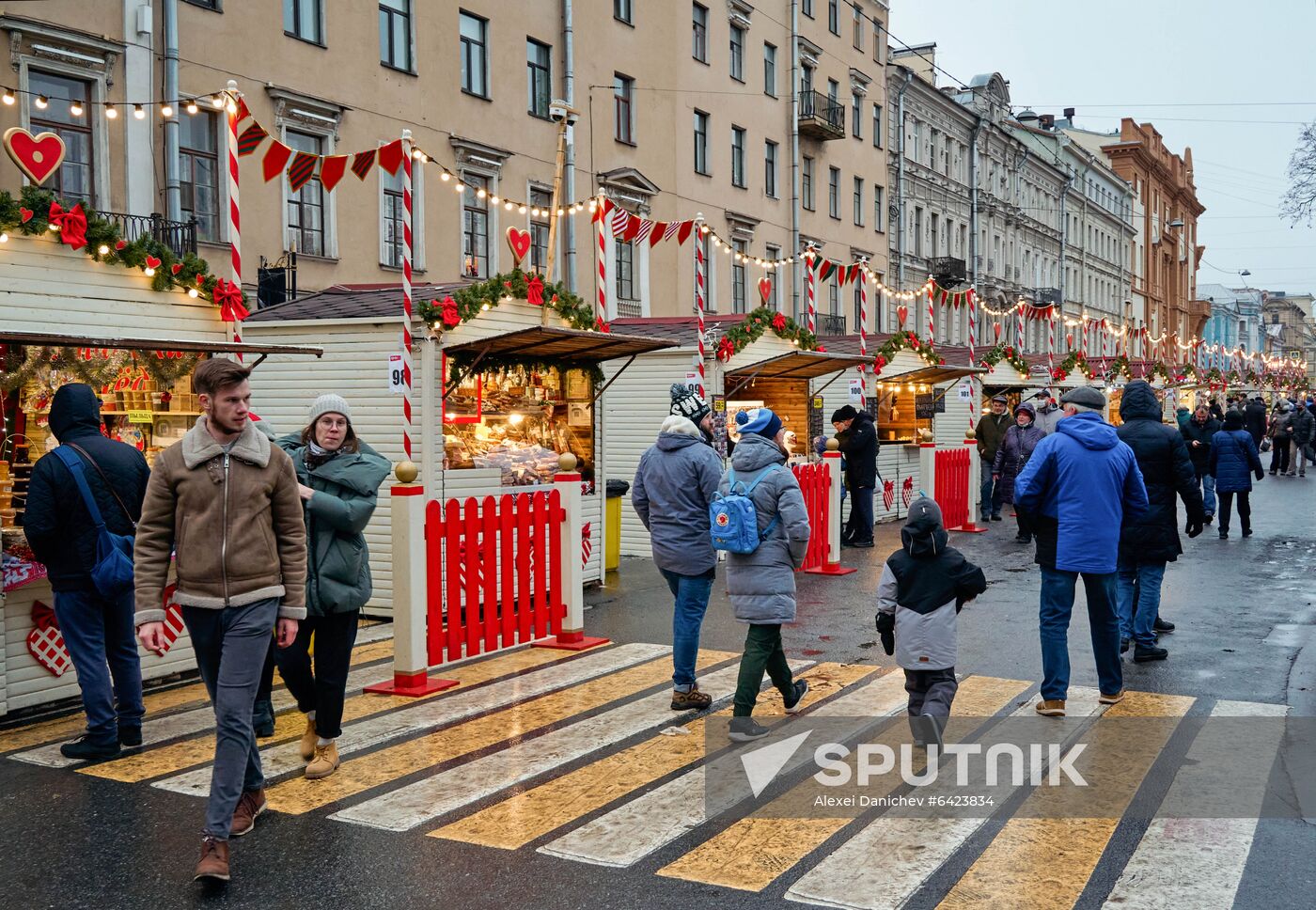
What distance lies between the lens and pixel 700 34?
3366 cm

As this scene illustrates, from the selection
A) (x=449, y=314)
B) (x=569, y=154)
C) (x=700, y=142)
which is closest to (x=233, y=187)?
(x=449, y=314)

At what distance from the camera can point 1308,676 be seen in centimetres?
834

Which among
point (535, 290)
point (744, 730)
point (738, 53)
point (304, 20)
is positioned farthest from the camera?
point (738, 53)

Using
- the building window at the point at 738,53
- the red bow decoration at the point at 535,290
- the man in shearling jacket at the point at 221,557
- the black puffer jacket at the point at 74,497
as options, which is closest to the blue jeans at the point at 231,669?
the man in shearling jacket at the point at 221,557

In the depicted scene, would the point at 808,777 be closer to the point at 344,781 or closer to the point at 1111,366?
the point at 344,781

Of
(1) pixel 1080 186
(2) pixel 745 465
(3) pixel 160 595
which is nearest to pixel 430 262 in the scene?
(2) pixel 745 465

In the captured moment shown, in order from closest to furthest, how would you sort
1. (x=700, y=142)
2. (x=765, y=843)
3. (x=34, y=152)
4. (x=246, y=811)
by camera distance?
(x=765, y=843) → (x=246, y=811) → (x=34, y=152) → (x=700, y=142)

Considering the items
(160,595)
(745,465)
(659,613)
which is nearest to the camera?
(160,595)

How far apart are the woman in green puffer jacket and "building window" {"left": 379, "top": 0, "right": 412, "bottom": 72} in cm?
1828

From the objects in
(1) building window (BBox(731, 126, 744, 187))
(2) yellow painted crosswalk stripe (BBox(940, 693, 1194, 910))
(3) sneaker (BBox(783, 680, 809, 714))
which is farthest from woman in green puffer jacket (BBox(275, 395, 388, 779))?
(1) building window (BBox(731, 126, 744, 187))

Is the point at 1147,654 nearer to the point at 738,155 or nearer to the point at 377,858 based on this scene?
the point at 377,858

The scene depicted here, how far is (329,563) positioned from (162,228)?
13984 millimetres

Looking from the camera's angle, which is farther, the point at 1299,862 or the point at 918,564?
the point at 918,564

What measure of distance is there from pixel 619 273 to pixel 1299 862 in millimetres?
26335
